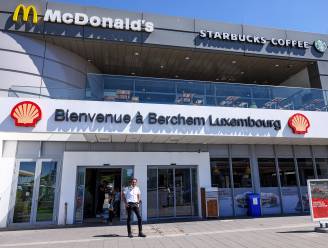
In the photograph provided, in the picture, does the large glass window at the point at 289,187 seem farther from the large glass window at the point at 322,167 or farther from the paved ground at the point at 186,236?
the paved ground at the point at 186,236

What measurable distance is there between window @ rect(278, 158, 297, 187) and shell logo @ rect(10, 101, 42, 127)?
39.1 feet

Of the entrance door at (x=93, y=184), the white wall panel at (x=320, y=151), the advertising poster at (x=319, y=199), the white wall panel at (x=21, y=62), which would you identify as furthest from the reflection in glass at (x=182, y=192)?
the white wall panel at (x=21, y=62)

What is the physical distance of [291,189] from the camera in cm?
1491

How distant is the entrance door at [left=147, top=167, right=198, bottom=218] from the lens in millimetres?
13234

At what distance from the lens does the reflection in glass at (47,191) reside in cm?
1222

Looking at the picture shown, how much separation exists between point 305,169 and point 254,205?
3.99 m

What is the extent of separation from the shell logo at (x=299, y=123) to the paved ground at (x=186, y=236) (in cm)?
378

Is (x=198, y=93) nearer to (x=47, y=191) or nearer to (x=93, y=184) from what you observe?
(x=93, y=184)

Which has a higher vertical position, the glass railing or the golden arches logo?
the golden arches logo

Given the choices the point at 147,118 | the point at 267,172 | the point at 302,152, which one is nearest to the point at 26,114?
the point at 147,118

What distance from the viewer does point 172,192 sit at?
13.5 m

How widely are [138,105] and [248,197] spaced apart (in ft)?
23.5

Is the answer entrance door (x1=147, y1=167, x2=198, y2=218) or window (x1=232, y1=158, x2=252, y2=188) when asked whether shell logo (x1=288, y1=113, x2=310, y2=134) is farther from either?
entrance door (x1=147, y1=167, x2=198, y2=218)

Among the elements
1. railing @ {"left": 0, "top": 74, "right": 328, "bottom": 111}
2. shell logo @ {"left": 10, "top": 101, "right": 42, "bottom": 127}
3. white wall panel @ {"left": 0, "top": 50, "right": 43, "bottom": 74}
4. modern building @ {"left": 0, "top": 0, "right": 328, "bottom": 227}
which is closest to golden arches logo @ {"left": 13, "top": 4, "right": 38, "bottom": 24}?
modern building @ {"left": 0, "top": 0, "right": 328, "bottom": 227}
